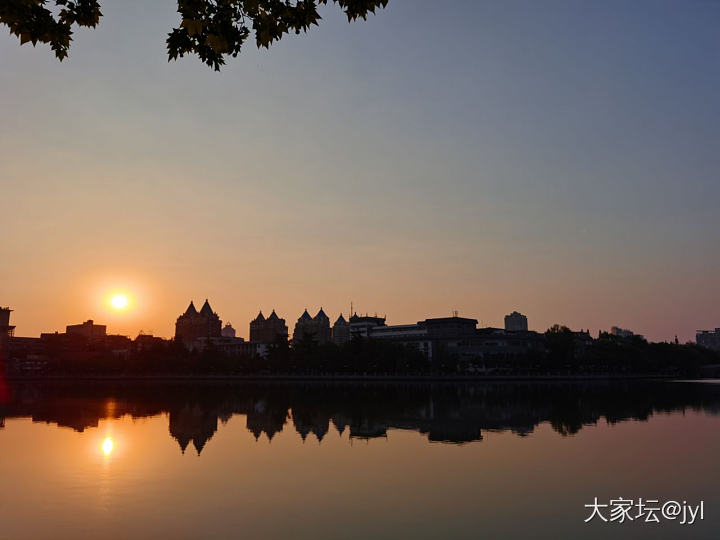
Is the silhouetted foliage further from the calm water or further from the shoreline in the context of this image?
the shoreline

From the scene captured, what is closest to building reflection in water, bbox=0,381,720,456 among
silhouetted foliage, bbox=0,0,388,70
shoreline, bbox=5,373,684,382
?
silhouetted foliage, bbox=0,0,388,70

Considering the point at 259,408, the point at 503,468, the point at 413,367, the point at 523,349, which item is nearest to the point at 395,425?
the point at 503,468

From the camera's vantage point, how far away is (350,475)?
2742 centimetres

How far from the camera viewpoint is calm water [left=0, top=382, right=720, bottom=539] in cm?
1930

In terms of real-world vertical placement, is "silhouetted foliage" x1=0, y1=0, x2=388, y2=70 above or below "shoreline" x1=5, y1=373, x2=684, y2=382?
above

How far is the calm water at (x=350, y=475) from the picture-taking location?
63.3 ft

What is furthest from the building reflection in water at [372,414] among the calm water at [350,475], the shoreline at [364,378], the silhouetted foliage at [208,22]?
the shoreline at [364,378]

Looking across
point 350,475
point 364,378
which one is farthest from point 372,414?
point 364,378

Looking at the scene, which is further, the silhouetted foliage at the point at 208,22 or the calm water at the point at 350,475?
the calm water at the point at 350,475

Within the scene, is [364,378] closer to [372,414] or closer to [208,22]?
[372,414]

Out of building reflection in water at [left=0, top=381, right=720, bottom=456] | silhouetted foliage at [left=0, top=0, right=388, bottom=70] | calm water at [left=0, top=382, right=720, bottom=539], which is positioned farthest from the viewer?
building reflection in water at [left=0, top=381, right=720, bottom=456]

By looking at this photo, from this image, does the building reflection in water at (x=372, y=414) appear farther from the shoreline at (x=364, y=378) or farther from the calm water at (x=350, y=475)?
the shoreline at (x=364, y=378)

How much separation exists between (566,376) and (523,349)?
45692 mm

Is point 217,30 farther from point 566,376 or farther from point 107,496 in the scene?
point 566,376
